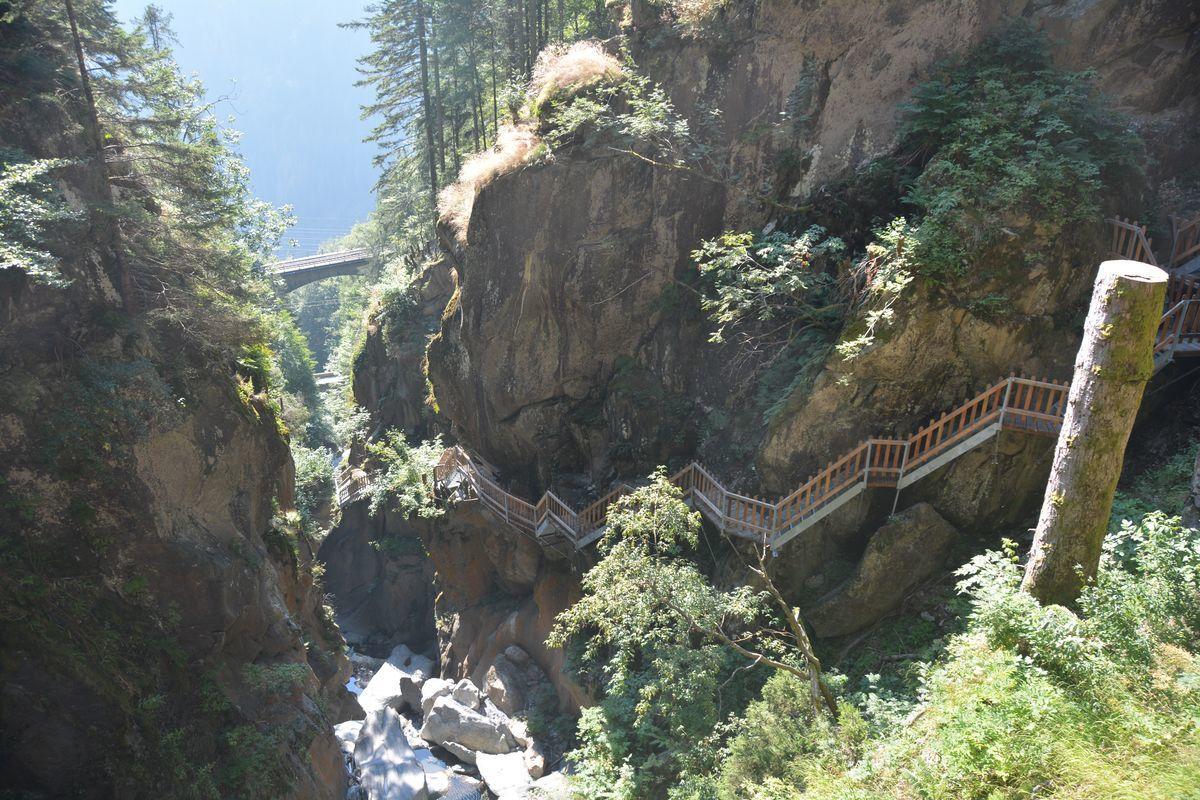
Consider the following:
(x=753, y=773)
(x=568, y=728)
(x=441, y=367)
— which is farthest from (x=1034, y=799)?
(x=441, y=367)

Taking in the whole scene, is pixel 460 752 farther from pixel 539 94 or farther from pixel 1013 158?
pixel 1013 158

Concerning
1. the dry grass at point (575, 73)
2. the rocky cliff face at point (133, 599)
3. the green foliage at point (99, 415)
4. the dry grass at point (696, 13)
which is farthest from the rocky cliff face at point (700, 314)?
the green foliage at point (99, 415)

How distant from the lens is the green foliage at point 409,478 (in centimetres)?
1827

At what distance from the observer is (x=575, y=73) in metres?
15.2

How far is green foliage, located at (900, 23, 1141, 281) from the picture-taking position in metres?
9.53

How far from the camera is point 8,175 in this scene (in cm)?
925

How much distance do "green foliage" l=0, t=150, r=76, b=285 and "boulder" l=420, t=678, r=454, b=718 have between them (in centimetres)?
1296

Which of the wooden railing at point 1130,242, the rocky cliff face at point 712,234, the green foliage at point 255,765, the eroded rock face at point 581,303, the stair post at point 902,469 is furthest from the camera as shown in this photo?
the eroded rock face at point 581,303

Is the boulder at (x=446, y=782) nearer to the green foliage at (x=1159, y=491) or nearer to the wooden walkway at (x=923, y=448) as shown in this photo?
the wooden walkway at (x=923, y=448)

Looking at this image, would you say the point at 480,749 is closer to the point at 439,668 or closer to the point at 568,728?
the point at 568,728

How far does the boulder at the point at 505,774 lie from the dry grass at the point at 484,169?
12.7 metres

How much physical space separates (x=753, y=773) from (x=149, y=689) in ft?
31.8

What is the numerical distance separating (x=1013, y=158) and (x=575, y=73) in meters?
9.66

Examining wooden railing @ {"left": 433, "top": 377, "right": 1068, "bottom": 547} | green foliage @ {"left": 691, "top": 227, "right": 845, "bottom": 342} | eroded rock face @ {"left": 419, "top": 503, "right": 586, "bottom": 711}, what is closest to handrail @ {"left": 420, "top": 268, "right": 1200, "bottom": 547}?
wooden railing @ {"left": 433, "top": 377, "right": 1068, "bottom": 547}
